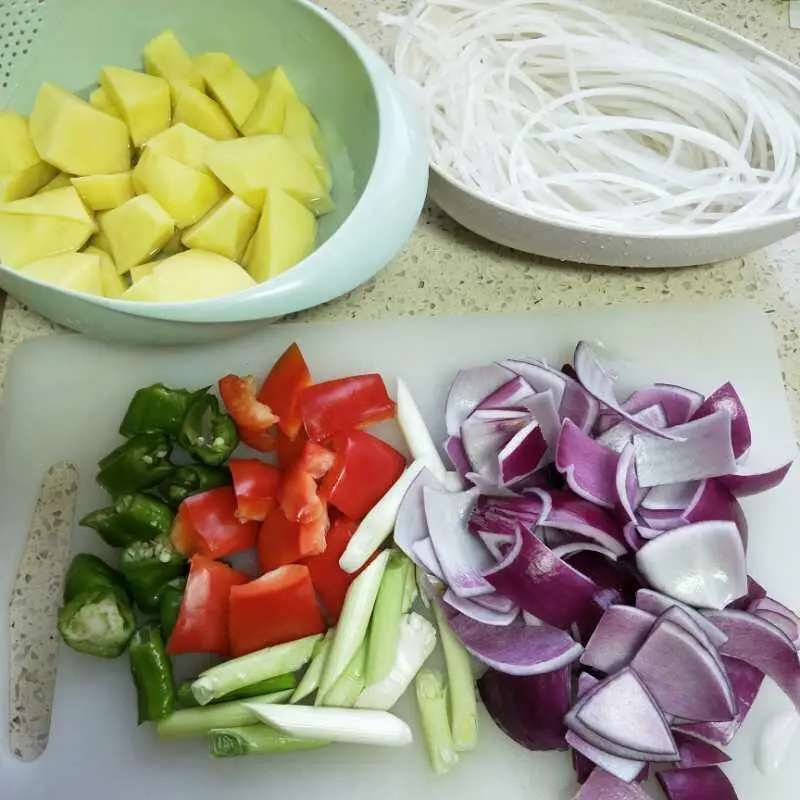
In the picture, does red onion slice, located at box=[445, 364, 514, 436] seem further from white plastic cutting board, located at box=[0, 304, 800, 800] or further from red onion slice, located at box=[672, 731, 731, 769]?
red onion slice, located at box=[672, 731, 731, 769]

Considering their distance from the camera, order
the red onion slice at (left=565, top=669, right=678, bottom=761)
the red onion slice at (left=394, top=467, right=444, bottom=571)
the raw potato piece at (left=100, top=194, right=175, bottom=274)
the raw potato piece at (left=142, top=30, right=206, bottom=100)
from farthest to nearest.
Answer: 1. the raw potato piece at (left=142, top=30, right=206, bottom=100)
2. the raw potato piece at (left=100, top=194, right=175, bottom=274)
3. the red onion slice at (left=394, top=467, right=444, bottom=571)
4. the red onion slice at (left=565, top=669, right=678, bottom=761)

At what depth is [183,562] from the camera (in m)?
1.12

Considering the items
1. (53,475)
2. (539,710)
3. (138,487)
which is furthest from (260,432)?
(539,710)

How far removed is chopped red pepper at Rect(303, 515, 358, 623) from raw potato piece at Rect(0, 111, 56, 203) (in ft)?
2.11

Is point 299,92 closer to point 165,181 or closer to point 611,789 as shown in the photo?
point 165,181

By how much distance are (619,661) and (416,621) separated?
0.78 feet

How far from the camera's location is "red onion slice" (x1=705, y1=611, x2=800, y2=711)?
1.03m

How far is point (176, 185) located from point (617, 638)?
0.79m

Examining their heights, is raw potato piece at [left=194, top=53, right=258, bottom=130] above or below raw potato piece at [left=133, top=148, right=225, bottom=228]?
above

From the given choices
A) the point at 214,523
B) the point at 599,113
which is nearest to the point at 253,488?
the point at 214,523

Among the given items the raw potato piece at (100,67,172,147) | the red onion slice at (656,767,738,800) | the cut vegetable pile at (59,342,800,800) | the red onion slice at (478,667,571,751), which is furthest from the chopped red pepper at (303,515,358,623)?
the raw potato piece at (100,67,172,147)

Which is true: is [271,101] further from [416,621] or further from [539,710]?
[539,710]

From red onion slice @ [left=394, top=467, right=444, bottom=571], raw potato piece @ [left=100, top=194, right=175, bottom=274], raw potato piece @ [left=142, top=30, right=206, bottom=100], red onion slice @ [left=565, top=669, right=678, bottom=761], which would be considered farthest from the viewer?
raw potato piece @ [left=142, top=30, right=206, bottom=100]

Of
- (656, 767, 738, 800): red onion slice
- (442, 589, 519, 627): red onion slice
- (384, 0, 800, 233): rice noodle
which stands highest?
(384, 0, 800, 233): rice noodle
